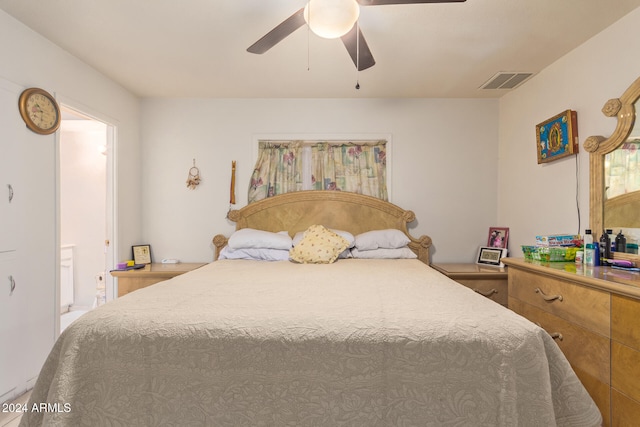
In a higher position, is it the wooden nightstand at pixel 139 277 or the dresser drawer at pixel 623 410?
the wooden nightstand at pixel 139 277

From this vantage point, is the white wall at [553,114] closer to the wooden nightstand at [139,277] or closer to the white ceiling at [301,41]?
the white ceiling at [301,41]

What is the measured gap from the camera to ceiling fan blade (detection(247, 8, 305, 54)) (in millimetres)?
1626

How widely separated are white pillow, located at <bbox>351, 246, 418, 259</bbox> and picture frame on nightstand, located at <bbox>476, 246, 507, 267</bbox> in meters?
0.84

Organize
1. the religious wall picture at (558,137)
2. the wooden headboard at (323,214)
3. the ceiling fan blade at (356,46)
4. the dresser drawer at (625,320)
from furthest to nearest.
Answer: the wooden headboard at (323,214), the religious wall picture at (558,137), the ceiling fan blade at (356,46), the dresser drawer at (625,320)

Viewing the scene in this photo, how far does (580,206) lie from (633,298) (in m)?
1.20

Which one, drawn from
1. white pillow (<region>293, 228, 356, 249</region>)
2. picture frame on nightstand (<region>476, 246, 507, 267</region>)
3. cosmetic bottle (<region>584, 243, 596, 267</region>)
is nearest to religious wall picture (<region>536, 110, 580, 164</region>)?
cosmetic bottle (<region>584, 243, 596, 267</region>)

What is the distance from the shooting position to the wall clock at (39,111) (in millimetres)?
2212

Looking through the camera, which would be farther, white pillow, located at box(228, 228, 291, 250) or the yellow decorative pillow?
white pillow, located at box(228, 228, 291, 250)

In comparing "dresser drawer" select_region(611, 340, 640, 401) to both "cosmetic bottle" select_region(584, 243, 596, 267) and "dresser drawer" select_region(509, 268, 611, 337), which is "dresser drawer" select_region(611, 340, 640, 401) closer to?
"dresser drawer" select_region(509, 268, 611, 337)

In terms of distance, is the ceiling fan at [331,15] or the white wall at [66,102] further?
the white wall at [66,102]

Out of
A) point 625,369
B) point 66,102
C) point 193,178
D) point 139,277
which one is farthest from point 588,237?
point 66,102

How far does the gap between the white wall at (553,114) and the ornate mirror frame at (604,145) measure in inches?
Answer: 2.8

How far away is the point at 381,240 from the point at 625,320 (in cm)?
192

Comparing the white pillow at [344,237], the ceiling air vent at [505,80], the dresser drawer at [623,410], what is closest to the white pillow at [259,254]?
the white pillow at [344,237]
